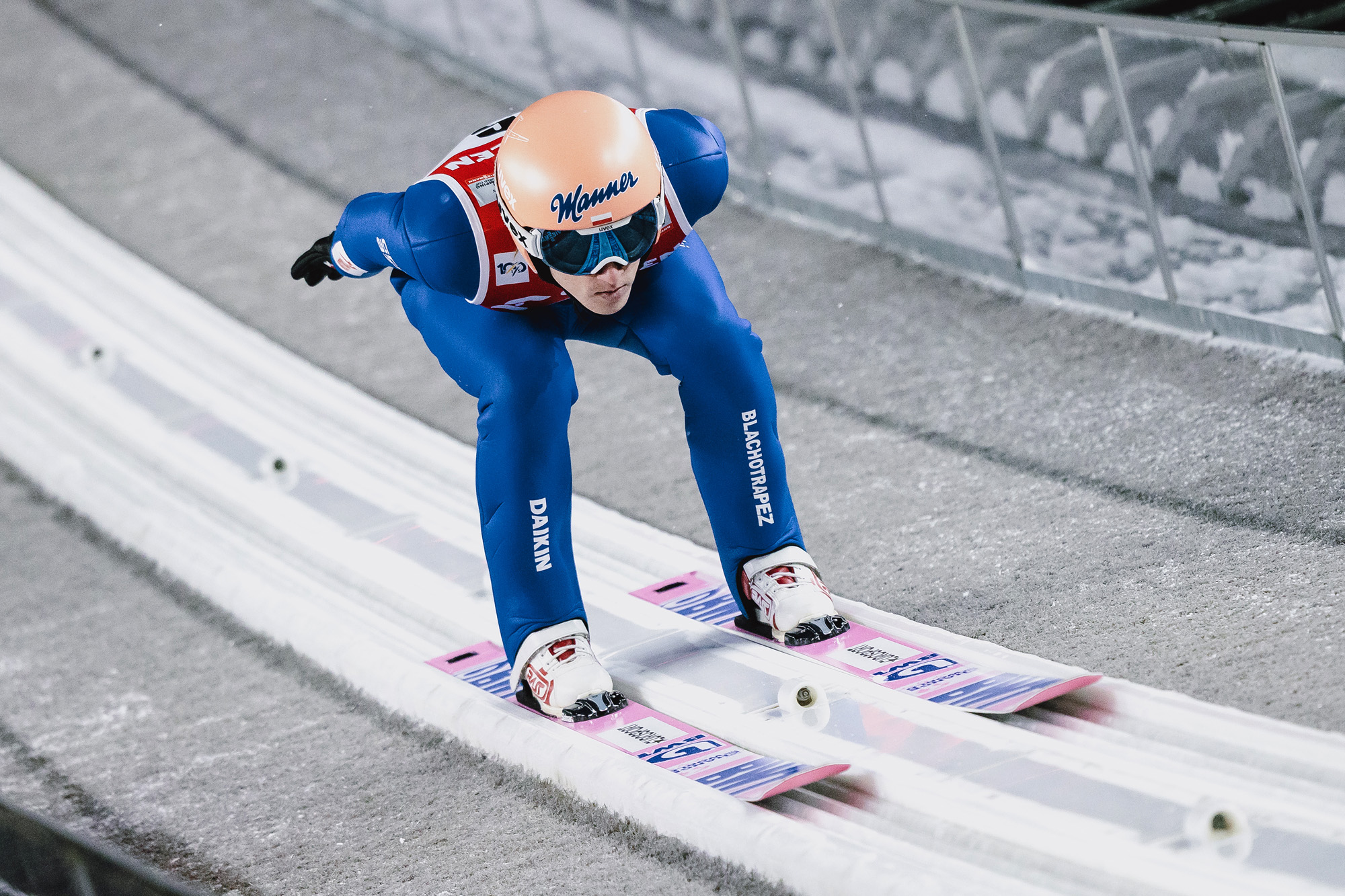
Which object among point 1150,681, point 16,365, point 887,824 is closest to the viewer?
point 887,824

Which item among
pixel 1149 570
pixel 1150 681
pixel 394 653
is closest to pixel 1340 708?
pixel 1150 681

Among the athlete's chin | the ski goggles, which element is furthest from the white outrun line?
the ski goggles

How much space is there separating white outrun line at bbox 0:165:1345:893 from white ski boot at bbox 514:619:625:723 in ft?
0.23

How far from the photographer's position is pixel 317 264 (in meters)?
3.66

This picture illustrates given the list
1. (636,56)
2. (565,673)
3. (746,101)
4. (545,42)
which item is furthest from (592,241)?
(545,42)

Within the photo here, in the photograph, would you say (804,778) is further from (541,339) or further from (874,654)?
(541,339)

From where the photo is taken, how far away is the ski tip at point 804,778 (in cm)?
298

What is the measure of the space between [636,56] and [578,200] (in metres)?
4.65

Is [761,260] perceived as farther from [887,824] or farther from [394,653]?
[887,824]

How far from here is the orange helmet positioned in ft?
9.61

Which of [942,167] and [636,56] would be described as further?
[636,56]

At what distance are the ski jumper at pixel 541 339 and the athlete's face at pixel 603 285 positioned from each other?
110 mm

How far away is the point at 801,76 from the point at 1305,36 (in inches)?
102

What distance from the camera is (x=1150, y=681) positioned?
126 inches
